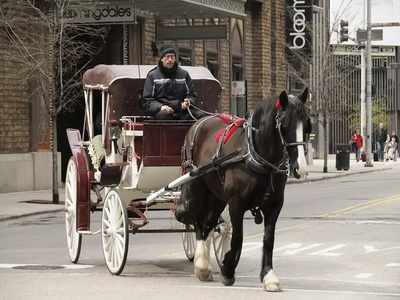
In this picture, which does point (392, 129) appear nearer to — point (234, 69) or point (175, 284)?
point (234, 69)

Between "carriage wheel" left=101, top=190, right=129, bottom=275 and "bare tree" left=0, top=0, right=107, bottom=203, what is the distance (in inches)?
485

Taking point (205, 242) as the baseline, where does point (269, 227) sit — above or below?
above

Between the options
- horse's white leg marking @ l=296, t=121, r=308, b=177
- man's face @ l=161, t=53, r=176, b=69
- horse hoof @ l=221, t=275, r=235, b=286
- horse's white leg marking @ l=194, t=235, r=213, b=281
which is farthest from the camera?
man's face @ l=161, t=53, r=176, b=69

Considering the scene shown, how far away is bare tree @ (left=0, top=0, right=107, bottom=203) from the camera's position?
25266 millimetres

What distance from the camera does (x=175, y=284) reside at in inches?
447

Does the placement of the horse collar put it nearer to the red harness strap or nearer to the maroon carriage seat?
the red harness strap

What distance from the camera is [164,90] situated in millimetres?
12742

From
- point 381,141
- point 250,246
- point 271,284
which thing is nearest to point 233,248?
point 271,284

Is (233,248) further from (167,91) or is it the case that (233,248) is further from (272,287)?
(167,91)

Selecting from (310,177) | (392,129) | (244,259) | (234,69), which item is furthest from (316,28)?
(244,259)

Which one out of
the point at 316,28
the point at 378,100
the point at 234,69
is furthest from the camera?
the point at 378,100

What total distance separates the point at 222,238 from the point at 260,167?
2.01 metres

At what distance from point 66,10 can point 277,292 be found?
17990mm

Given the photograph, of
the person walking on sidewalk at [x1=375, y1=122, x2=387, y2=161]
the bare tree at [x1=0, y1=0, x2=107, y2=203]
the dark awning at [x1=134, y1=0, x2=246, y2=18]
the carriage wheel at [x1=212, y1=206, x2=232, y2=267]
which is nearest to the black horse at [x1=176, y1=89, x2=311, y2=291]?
the carriage wheel at [x1=212, y1=206, x2=232, y2=267]
